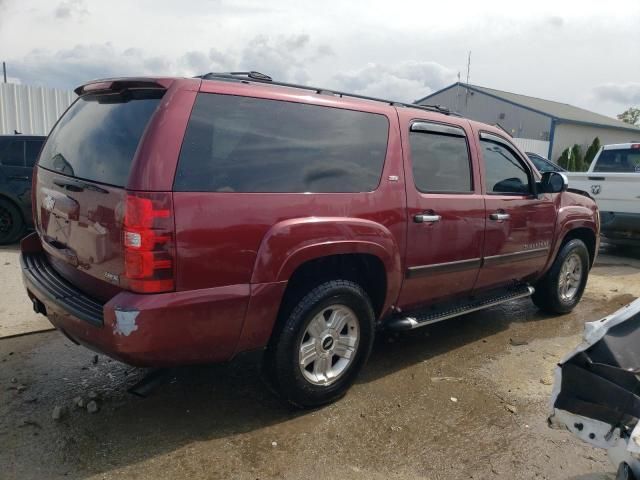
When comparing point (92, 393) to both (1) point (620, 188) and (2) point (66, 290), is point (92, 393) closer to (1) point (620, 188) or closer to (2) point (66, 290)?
(2) point (66, 290)

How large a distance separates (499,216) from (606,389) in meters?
2.33

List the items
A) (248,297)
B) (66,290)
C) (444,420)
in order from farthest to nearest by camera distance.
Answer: (444,420) → (66,290) → (248,297)

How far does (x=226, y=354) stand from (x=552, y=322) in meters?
3.79

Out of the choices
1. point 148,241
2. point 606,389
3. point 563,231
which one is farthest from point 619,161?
point 148,241

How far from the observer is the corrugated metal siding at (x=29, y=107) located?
10.5 metres

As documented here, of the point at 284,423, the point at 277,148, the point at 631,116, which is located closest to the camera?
the point at 277,148

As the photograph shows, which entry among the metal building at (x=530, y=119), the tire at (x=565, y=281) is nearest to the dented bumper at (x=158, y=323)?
the tire at (x=565, y=281)

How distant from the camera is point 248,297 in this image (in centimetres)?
282

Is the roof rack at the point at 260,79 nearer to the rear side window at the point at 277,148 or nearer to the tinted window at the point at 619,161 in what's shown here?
the rear side window at the point at 277,148

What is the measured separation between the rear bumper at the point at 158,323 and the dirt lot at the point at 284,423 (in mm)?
554

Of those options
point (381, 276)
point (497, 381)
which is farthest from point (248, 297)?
point (497, 381)

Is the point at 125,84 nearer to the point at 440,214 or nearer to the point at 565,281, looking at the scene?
the point at 440,214

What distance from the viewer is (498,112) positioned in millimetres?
33781

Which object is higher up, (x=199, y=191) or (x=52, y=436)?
(x=199, y=191)
